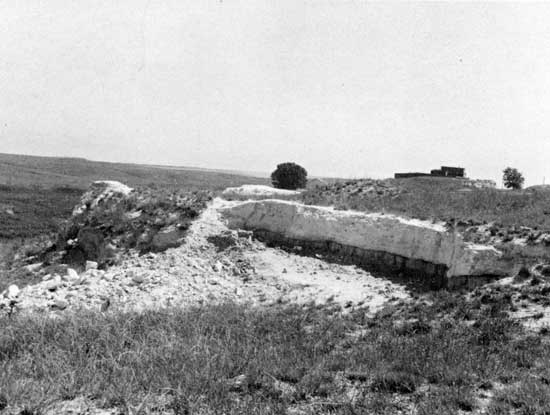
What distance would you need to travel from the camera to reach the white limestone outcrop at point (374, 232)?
10984 mm

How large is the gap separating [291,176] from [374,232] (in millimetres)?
17672

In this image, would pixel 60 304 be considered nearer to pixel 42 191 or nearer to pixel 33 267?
pixel 33 267

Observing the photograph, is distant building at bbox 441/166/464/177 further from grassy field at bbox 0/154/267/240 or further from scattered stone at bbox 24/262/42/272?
scattered stone at bbox 24/262/42/272

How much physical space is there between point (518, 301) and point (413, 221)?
16.6 feet

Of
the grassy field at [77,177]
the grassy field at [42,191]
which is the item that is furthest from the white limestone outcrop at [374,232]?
the grassy field at [77,177]

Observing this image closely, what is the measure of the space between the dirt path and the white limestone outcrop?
95 centimetres

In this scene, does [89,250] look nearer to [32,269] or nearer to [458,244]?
[32,269]

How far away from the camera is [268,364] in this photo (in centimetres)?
575

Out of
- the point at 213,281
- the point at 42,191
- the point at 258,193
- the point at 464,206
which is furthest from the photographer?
the point at 42,191

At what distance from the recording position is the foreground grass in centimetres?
476

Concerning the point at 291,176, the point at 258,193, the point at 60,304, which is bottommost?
the point at 60,304

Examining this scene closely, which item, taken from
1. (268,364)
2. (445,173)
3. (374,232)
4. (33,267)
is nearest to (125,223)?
(33,267)

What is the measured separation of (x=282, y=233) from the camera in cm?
1577

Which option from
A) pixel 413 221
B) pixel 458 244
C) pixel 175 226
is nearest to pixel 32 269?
pixel 175 226
